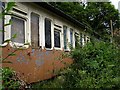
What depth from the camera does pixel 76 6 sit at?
42.3 meters

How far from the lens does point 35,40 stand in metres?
10.8


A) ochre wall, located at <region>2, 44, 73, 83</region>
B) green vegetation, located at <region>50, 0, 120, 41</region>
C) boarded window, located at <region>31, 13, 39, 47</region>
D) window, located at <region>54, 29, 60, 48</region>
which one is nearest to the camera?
ochre wall, located at <region>2, 44, 73, 83</region>

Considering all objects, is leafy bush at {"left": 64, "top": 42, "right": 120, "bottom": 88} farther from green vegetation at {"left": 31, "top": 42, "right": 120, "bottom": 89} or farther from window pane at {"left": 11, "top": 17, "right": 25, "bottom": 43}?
window pane at {"left": 11, "top": 17, "right": 25, "bottom": 43}

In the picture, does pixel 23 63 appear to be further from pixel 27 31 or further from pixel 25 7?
pixel 25 7

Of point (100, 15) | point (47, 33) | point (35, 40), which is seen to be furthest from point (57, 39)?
point (100, 15)

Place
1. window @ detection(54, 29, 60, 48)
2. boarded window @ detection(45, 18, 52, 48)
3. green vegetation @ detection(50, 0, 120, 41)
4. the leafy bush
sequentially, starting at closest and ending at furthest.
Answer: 1. the leafy bush
2. boarded window @ detection(45, 18, 52, 48)
3. window @ detection(54, 29, 60, 48)
4. green vegetation @ detection(50, 0, 120, 41)

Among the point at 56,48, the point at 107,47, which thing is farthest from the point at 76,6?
the point at 107,47

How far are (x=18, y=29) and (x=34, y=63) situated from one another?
65.5 inches

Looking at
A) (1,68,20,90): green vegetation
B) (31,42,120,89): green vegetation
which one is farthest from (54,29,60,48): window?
(1,68,20,90): green vegetation

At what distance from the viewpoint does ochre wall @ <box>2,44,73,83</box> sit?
8484 millimetres

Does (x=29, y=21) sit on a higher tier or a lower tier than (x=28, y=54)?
higher

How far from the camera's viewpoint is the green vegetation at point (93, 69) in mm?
8219

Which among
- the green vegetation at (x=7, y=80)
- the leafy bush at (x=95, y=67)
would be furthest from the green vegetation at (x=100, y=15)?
the green vegetation at (x=7, y=80)

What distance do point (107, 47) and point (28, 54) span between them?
3.06m
